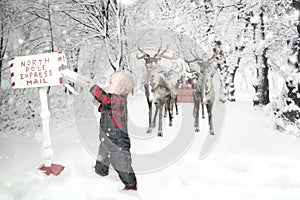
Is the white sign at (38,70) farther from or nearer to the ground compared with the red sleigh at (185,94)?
farther from the ground

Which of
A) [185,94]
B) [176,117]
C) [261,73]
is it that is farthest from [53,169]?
[261,73]

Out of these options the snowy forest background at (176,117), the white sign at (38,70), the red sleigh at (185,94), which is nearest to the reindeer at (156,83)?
the snowy forest background at (176,117)

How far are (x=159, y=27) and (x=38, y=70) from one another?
22.5ft

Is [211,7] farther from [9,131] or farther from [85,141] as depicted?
[9,131]

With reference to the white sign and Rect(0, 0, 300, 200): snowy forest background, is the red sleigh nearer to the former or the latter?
Rect(0, 0, 300, 200): snowy forest background

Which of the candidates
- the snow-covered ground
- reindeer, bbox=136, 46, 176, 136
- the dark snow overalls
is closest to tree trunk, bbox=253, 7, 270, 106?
the snow-covered ground

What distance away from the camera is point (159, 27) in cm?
998

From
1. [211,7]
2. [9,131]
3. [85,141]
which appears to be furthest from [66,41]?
[85,141]

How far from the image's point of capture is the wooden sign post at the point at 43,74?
3602mm

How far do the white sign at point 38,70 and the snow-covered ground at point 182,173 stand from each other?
1.15 metres

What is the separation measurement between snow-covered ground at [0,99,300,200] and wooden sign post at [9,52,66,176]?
228 mm

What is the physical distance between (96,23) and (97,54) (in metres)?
3.55

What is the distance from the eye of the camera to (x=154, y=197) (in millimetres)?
3580

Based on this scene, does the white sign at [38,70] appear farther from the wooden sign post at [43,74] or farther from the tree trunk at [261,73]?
the tree trunk at [261,73]
